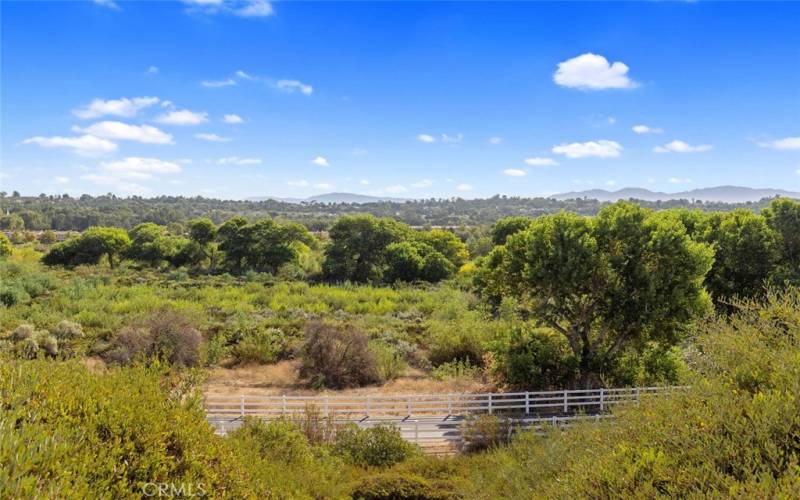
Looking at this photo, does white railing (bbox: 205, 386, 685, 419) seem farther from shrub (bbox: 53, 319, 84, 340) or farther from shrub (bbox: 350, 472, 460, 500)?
shrub (bbox: 53, 319, 84, 340)

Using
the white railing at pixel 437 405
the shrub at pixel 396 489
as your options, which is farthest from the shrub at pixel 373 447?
the white railing at pixel 437 405

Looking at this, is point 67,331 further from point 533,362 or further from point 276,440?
point 533,362

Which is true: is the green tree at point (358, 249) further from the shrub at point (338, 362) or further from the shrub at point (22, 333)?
the shrub at point (22, 333)

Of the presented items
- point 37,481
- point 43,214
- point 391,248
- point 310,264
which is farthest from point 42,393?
point 43,214

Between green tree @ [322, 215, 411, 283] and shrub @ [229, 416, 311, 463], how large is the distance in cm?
4010

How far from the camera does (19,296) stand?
1241 inches

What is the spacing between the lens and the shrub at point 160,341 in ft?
70.6

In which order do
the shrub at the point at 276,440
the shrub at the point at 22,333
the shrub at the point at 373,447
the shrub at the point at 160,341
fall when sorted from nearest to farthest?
the shrub at the point at 276,440 → the shrub at the point at 373,447 → the shrub at the point at 160,341 → the shrub at the point at 22,333

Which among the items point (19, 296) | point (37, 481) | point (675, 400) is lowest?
point (19, 296)

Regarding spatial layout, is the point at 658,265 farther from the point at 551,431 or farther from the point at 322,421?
the point at 322,421

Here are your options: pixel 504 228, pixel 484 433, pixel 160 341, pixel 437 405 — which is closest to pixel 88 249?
pixel 160 341

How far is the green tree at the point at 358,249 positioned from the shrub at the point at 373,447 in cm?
3787

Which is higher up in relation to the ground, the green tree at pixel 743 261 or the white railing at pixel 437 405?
the green tree at pixel 743 261

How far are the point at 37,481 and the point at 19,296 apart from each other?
115 feet
